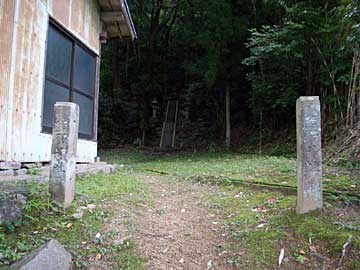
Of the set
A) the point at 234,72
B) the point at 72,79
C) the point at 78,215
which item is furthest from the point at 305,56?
the point at 78,215

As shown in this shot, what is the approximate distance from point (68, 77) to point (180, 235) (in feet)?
13.4

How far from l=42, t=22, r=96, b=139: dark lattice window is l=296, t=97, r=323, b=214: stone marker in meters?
3.85

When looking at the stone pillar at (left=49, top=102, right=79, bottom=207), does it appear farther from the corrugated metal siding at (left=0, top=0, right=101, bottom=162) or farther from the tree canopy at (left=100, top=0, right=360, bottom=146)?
the tree canopy at (left=100, top=0, right=360, bottom=146)

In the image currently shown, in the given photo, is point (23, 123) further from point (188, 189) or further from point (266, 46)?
point (266, 46)

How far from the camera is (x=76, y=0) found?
604 centimetres

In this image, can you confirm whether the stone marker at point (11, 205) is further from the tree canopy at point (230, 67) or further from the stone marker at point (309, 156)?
the tree canopy at point (230, 67)

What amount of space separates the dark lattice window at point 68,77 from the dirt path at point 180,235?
8.41 feet

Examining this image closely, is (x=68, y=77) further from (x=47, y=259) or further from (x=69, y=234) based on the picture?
(x=47, y=259)

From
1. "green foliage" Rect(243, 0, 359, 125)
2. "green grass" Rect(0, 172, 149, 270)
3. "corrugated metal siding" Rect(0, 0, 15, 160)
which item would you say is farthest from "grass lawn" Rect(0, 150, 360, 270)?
"green foliage" Rect(243, 0, 359, 125)

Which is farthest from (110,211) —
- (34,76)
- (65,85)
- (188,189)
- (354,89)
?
(354,89)

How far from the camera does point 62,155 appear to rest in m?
3.01

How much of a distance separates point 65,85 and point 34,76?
1.12 m

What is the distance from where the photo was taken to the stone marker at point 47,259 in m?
2.19

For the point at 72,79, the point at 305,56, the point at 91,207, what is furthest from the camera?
the point at 305,56
